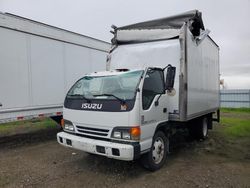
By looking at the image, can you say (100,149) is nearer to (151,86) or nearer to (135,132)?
(135,132)

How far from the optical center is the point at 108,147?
4191 mm

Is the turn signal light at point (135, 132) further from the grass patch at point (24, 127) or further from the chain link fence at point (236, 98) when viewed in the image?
the chain link fence at point (236, 98)

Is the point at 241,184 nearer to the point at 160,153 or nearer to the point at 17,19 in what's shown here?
the point at 160,153

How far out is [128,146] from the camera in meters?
4.12

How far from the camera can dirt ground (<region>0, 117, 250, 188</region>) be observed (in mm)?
4367

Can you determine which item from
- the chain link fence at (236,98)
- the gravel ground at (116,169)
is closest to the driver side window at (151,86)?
the gravel ground at (116,169)

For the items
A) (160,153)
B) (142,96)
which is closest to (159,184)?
(160,153)

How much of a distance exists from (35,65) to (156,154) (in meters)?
4.24

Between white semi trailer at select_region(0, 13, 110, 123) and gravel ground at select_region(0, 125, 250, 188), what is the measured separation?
1.22 metres

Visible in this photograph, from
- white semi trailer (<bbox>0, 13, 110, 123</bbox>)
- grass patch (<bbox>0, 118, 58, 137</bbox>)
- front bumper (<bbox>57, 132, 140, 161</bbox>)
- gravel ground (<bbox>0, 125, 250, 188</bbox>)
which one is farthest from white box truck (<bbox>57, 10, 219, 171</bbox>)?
grass patch (<bbox>0, 118, 58, 137</bbox>)

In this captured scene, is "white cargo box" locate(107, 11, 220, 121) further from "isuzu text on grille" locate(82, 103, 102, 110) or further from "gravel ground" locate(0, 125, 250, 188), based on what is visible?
"isuzu text on grille" locate(82, 103, 102, 110)

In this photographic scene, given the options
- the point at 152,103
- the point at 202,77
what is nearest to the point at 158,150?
the point at 152,103

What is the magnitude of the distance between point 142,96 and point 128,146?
0.91 m

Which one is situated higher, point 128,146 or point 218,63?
point 218,63
